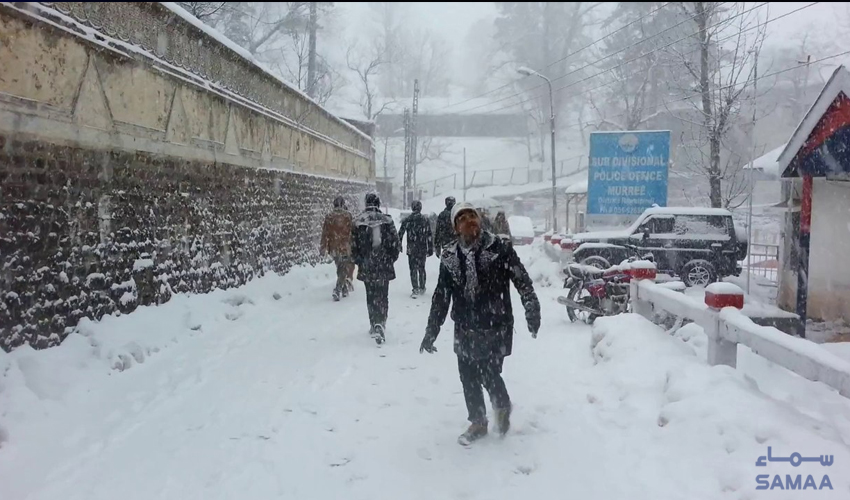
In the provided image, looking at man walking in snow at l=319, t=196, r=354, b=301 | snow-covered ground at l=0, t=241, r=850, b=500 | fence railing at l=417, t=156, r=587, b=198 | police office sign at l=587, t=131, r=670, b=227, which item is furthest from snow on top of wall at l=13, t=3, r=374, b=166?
fence railing at l=417, t=156, r=587, b=198

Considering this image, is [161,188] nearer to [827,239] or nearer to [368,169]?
[827,239]

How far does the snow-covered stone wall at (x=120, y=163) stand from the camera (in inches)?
187

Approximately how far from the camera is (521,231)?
98.8 feet

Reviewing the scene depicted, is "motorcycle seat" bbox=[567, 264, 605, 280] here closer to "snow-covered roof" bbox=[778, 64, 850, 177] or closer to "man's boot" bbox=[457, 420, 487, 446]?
"snow-covered roof" bbox=[778, 64, 850, 177]

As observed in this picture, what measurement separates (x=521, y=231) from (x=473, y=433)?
26303mm

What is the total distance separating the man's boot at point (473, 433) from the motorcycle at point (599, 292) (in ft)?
14.2

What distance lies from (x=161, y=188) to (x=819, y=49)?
1244cm

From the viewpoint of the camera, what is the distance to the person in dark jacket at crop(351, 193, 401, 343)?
7.18 metres

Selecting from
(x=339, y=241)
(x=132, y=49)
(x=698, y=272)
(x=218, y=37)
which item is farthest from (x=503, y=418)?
(x=698, y=272)

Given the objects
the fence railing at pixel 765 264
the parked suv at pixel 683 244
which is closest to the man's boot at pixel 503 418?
the parked suv at pixel 683 244

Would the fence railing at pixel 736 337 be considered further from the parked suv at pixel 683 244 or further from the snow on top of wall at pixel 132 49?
the parked suv at pixel 683 244

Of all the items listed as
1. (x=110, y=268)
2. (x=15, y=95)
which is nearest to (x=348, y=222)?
(x=110, y=268)

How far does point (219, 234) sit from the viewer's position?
8.84m

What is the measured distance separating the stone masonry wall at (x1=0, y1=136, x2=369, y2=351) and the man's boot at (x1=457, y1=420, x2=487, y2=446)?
11.7 feet
